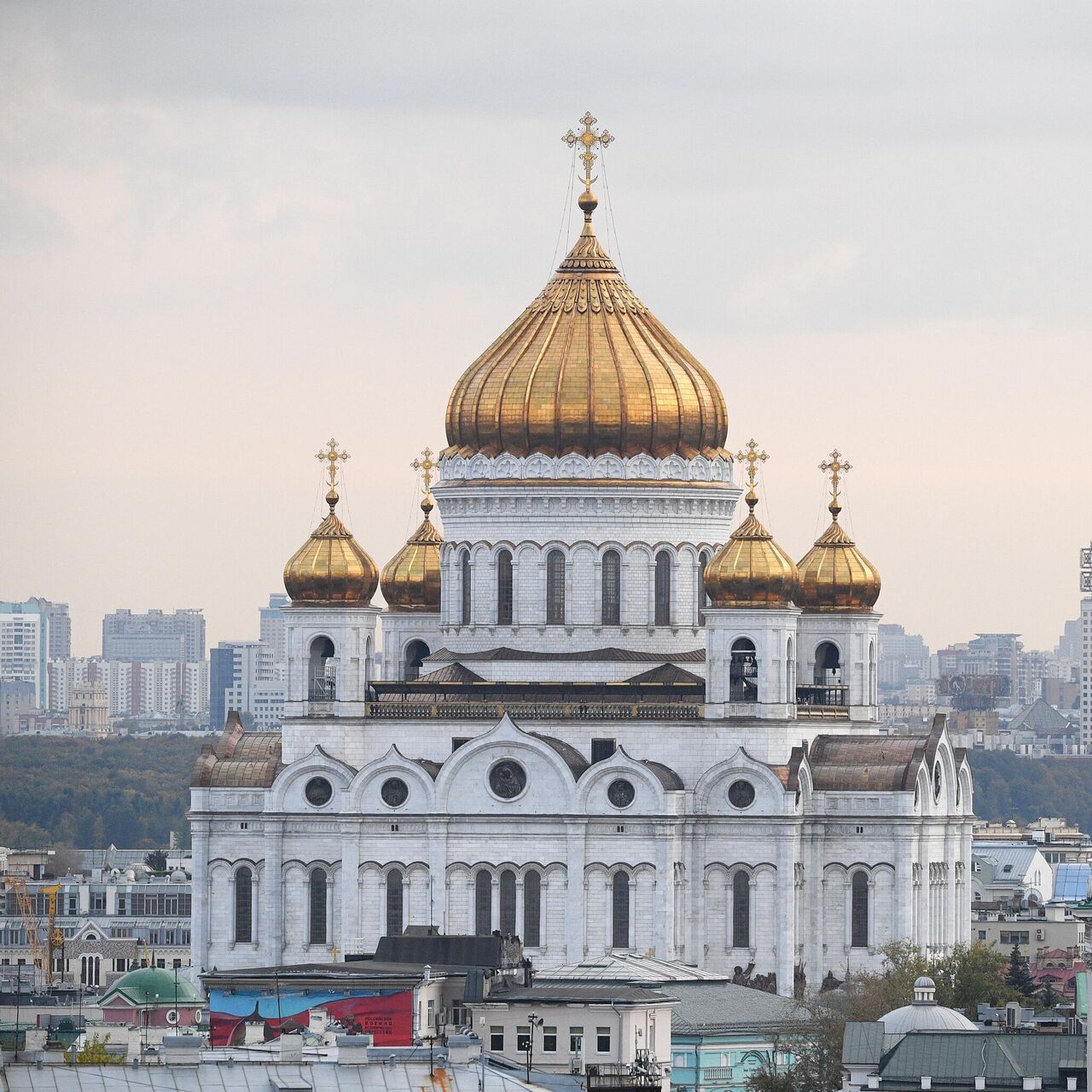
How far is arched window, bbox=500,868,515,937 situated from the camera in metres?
90.9

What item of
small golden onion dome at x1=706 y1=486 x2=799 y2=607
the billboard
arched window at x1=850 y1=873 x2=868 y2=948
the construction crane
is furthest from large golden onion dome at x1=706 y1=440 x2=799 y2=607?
the construction crane

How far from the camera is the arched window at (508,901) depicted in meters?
90.9

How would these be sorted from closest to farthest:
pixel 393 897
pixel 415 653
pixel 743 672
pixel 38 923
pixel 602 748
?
pixel 393 897 → pixel 743 672 → pixel 602 748 → pixel 415 653 → pixel 38 923

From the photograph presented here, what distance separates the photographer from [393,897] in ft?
301

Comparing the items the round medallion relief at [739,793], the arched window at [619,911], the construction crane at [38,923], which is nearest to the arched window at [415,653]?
the arched window at [619,911]

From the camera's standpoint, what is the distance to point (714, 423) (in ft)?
314

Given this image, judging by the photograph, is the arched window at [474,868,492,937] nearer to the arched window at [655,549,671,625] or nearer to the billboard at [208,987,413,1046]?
the arched window at [655,549,671,625]

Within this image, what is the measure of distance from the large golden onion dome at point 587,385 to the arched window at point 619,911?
8100 mm

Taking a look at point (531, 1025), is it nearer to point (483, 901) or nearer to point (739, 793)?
point (483, 901)

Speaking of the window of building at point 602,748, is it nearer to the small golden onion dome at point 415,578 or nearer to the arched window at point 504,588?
the arched window at point 504,588

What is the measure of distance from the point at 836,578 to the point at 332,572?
9.33m

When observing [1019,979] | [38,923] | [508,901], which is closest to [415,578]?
[508,901]

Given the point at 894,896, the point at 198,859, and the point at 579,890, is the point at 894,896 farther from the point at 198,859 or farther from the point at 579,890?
the point at 198,859

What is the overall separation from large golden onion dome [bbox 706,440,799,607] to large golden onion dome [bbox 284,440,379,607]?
6.33 m
